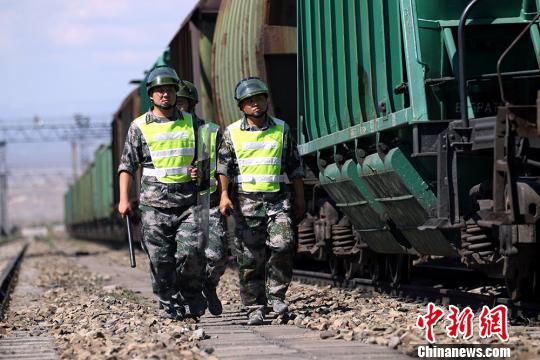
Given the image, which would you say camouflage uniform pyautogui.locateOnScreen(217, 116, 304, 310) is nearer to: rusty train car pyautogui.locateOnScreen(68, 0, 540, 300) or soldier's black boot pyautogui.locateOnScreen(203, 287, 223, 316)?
soldier's black boot pyautogui.locateOnScreen(203, 287, 223, 316)

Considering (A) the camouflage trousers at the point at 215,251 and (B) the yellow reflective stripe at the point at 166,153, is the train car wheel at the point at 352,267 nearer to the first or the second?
(A) the camouflage trousers at the point at 215,251

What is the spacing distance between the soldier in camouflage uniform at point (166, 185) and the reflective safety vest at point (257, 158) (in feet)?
1.19

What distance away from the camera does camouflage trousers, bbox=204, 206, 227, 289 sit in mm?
9336

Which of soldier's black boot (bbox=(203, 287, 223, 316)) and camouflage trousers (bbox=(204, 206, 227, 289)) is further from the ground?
camouflage trousers (bbox=(204, 206, 227, 289))

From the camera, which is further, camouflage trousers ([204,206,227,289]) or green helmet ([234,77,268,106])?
camouflage trousers ([204,206,227,289])

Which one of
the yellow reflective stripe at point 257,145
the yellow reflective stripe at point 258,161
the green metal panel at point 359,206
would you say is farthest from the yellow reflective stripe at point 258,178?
the green metal panel at point 359,206

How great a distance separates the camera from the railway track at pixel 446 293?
8711 millimetres

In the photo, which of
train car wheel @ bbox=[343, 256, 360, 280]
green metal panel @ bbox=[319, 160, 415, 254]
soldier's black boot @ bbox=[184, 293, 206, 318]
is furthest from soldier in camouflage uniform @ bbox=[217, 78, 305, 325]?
train car wheel @ bbox=[343, 256, 360, 280]

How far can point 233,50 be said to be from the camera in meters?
13.9

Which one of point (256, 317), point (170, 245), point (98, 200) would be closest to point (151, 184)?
point (170, 245)

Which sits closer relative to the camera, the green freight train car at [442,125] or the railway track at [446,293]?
the green freight train car at [442,125]

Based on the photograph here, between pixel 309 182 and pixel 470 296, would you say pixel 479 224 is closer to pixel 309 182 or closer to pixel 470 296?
pixel 470 296

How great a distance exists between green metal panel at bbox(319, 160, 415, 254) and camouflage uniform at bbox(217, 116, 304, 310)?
1.78 metres

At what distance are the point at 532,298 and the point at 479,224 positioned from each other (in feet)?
3.74
